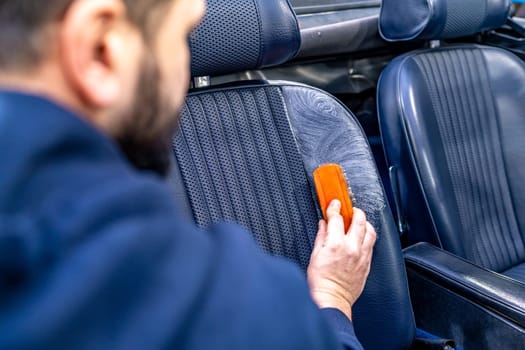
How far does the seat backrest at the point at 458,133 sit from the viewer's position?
4.95ft

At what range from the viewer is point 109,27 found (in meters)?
0.38

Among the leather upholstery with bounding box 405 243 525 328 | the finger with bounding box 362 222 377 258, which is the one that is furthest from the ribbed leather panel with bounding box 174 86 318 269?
the leather upholstery with bounding box 405 243 525 328

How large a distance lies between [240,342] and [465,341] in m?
1.07

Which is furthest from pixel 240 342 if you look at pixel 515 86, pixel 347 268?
pixel 515 86

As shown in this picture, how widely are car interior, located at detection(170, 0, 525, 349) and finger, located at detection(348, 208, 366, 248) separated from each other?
0.08 m

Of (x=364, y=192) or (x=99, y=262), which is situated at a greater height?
(x=99, y=262)

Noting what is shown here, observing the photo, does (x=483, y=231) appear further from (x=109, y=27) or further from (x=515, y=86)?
(x=109, y=27)

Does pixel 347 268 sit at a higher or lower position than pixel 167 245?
lower

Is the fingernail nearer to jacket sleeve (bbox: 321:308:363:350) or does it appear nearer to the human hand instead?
the human hand

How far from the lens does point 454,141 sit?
164 cm

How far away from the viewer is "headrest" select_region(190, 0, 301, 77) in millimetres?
1053

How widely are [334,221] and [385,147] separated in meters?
0.55

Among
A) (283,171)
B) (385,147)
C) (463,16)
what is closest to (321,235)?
(283,171)

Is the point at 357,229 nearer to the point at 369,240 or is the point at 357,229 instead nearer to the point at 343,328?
the point at 369,240
